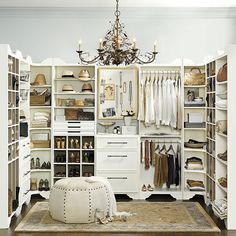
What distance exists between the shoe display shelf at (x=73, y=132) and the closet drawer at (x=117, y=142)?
181 mm

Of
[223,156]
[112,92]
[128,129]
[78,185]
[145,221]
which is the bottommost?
[145,221]

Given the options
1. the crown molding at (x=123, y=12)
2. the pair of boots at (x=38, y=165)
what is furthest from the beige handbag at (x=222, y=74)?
the pair of boots at (x=38, y=165)

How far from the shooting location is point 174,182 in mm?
8336

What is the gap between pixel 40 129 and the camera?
8.48 metres

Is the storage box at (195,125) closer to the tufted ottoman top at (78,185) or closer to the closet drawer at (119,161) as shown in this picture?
the closet drawer at (119,161)

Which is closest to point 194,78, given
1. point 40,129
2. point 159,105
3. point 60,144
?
point 159,105

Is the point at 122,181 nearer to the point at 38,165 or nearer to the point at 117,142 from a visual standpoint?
the point at 117,142

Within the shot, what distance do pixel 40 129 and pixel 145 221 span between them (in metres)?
2.81

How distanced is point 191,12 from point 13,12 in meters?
3.04

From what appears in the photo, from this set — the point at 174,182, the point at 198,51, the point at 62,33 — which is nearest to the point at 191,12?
the point at 198,51

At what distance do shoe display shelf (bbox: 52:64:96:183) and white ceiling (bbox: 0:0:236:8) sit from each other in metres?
1.01

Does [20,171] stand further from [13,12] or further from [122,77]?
[13,12]

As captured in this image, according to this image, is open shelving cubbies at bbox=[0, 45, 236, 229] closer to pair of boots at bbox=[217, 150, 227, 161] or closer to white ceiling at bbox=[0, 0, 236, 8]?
pair of boots at bbox=[217, 150, 227, 161]

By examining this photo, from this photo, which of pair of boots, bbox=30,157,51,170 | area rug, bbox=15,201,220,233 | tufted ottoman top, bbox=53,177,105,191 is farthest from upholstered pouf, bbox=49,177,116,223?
pair of boots, bbox=30,157,51,170
